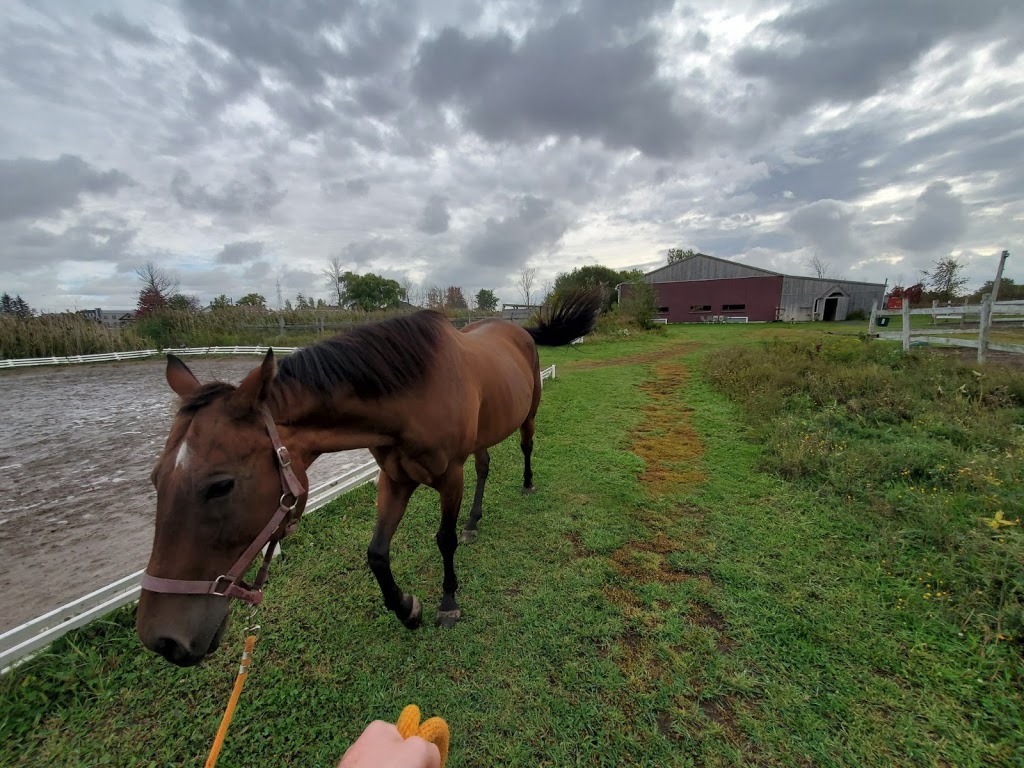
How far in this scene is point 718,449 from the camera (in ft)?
16.3

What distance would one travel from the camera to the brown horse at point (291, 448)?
1.25 m

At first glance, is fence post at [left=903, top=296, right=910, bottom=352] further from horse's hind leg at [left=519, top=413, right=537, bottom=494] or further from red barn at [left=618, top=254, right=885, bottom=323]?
red barn at [left=618, top=254, right=885, bottom=323]

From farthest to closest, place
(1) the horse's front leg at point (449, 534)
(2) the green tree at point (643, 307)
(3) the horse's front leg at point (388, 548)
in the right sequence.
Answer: (2) the green tree at point (643, 307)
(1) the horse's front leg at point (449, 534)
(3) the horse's front leg at point (388, 548)

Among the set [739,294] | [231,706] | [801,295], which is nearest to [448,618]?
[231,706]

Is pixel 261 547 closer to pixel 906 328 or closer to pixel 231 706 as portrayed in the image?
pixel 231 706

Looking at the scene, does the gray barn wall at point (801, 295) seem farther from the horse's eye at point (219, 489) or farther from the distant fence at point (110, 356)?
the horse's eye at point (219, 489)

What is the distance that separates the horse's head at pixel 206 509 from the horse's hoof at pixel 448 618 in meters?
1.34

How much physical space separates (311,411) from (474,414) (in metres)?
1.02

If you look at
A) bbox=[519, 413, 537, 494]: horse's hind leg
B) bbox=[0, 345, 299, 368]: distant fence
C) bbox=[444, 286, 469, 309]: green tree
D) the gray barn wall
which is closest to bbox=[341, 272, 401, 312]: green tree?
bbox=[444, 286, 469, 309]: green tree

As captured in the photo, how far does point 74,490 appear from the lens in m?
4.43

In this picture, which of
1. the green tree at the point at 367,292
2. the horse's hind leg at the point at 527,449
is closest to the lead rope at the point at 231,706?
the horse's hind leg at the point at 527,449

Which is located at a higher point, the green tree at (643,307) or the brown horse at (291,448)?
the green tree at (643,307)

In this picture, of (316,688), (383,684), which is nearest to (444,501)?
(383,684)

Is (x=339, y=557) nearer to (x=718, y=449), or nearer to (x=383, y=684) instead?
(x=383, y=684)
